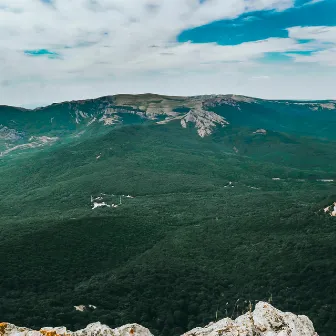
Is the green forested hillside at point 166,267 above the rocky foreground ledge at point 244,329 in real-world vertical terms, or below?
below

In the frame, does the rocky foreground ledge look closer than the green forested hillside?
Yes

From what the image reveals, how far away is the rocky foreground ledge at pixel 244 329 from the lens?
35344 mm

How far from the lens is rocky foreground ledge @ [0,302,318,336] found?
116 ft

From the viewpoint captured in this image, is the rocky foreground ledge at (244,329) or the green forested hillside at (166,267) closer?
the rocky foreground ledge at (244,329)

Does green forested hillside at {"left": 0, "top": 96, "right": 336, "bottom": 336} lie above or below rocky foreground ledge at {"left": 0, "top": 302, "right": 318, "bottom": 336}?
below

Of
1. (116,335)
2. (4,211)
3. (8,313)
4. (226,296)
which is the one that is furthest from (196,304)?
(4,211)

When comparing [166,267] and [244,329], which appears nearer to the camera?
[244,329]

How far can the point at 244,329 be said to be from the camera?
36.0 meters

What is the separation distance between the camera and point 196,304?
274 feet

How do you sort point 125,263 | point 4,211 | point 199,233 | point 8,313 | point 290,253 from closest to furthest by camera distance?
point 8,313 < point 290,253 < point 125,263 < point 199,233 < point 4,211

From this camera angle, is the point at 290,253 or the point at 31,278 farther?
the point at 290,253

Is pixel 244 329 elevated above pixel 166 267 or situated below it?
above

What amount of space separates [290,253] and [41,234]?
78.7 meters

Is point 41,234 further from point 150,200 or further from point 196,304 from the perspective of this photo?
point 150,200
